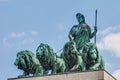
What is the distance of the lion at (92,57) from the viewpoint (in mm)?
35094

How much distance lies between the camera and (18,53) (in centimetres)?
3594

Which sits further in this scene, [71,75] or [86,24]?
[86,24]

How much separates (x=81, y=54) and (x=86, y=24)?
7.22ft

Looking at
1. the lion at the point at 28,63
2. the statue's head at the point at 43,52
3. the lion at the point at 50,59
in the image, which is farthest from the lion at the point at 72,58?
the lion at the point at 28,63

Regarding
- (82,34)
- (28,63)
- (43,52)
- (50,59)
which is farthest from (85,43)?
(28,63)

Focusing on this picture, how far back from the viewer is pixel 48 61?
35.6 m

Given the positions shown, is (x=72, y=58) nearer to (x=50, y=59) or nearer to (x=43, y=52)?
(x=50, y=59)

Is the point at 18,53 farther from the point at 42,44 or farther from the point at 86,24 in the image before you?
the point at 86,24

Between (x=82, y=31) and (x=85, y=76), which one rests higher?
(x=82, y=31)

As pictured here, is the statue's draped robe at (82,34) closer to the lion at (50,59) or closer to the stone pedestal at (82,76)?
the lion at (50,59)

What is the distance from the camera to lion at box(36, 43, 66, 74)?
3547cm

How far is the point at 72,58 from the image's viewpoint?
35406 millimetres

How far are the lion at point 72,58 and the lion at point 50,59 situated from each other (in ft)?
0.99

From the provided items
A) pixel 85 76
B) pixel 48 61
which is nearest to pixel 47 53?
pixel 48 61
